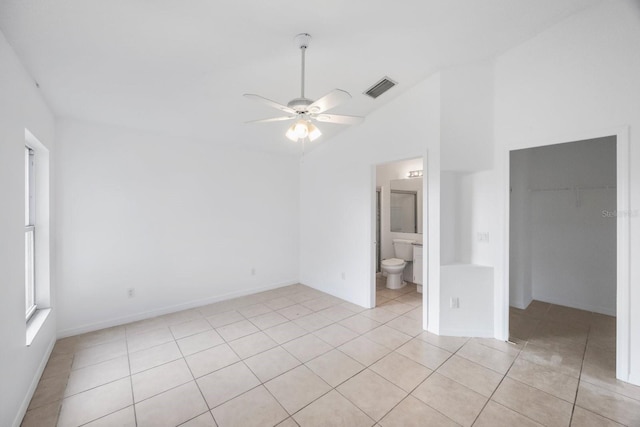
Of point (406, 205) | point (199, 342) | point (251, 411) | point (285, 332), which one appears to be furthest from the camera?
point (406, 205)

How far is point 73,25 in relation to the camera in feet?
5.59

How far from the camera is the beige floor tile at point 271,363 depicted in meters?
2.38

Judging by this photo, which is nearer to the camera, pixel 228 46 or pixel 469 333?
pixel 228 46

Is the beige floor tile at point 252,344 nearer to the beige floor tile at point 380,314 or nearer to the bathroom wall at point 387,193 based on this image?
the beige floor tile at point 380,314

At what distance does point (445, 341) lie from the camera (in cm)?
294

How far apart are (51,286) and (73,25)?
2546mm

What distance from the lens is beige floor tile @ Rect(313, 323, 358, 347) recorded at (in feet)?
9.66

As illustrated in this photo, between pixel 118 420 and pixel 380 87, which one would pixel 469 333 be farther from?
pixel 118 420

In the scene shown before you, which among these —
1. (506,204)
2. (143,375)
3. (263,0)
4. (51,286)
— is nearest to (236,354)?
(143,375)

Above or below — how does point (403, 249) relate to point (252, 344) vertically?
above

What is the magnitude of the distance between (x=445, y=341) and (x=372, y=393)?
1289 mm

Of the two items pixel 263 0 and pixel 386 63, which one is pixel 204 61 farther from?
pixel 386 63

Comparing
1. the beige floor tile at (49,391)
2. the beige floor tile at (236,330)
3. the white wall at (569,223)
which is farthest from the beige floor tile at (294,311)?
the white wall at (569,223)

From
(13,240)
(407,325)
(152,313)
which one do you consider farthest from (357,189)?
(13,240)
